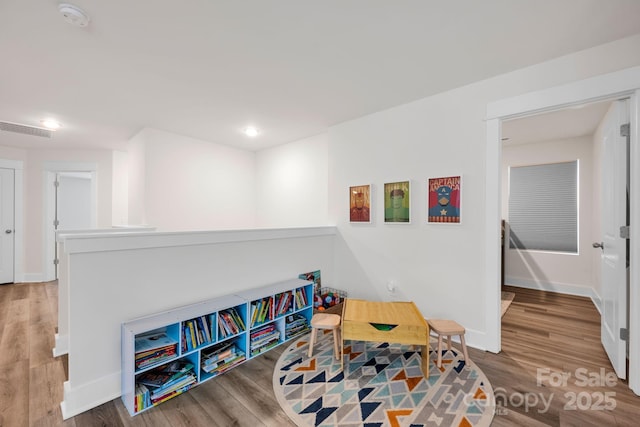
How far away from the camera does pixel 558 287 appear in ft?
14.0

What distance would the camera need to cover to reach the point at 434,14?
1656 millimetres

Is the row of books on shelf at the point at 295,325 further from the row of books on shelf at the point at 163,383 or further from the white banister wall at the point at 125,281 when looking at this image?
the row of books on shelf at the point at 163,383

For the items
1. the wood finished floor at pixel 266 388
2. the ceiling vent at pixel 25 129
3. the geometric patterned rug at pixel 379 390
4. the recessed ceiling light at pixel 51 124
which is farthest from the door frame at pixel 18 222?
the geometric patterned rug at pixel 379 390

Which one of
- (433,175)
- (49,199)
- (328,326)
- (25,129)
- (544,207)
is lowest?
(328,326)

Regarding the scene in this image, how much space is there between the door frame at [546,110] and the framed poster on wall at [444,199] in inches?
10.0

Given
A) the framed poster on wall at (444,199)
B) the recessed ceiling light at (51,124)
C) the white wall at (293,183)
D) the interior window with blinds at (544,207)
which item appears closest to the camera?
the framed poster on wall at (444,199)

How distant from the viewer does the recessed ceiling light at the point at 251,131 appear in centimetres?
375

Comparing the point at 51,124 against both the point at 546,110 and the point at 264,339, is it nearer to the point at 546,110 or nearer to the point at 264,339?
the point at 264,339

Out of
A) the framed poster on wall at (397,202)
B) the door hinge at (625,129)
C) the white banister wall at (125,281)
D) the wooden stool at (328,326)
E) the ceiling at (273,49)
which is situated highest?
the ceiling at (273,49)

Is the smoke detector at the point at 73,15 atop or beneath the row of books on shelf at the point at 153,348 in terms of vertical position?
atop

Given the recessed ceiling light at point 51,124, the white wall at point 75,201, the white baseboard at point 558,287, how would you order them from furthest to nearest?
the white wall at point 75,201, the white baseboard at point 558,287, the recessed ceiling light at point 51,124

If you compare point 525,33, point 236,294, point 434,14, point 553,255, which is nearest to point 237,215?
point 236,294

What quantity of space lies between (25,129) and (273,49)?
4119 mm

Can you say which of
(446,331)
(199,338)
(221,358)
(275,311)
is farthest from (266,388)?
(446,331)
